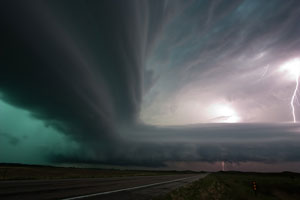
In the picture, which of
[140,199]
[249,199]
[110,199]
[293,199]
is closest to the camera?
[110,199]

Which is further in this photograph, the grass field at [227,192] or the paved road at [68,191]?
the grass field at [227,192]

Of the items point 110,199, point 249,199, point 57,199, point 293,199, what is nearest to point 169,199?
point 110,199

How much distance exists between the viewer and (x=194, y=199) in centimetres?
1602

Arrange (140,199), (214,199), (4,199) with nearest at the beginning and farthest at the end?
(4,199)
(140,199)
(214,199)

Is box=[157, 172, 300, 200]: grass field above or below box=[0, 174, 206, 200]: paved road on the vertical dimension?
below

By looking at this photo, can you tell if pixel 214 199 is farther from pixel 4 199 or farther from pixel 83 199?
pixel 4 199

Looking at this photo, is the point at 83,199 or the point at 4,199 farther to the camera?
the point at 83,199

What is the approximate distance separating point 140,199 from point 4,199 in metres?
7.86

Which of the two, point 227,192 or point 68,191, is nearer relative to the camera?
point 68,191

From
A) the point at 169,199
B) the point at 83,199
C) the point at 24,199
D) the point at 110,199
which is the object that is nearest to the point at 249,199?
the point at 169,199

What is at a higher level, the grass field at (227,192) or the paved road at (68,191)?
the paved road at (68,191)

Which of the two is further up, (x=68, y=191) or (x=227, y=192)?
(x=68, y=191)

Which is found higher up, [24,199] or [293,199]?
[24,199]

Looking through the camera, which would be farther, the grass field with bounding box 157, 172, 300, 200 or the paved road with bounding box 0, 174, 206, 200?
the grass field with bounding box 157, 172, 300, 200
